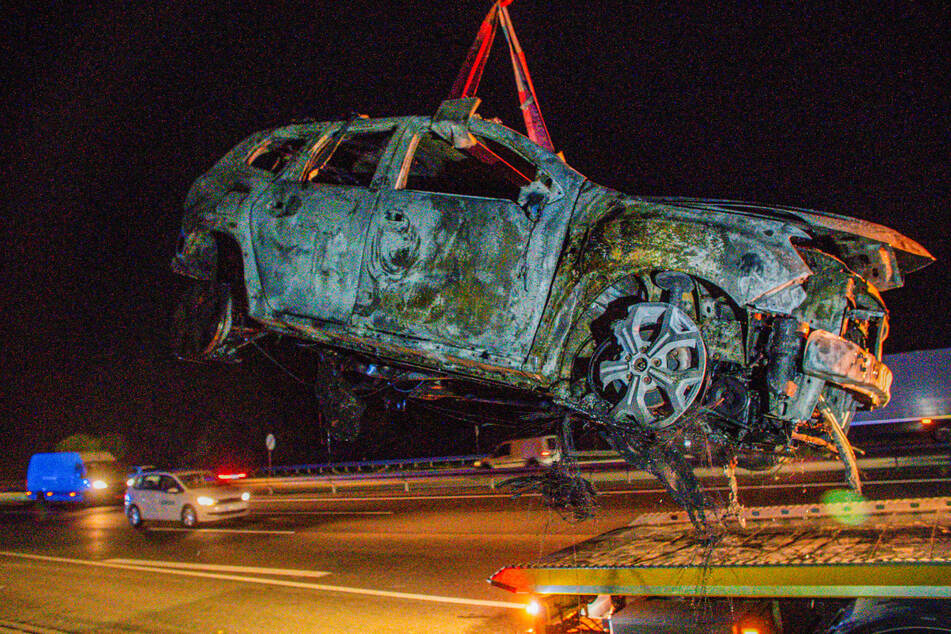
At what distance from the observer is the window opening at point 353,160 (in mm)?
4473

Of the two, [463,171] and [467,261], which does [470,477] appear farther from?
[467,261]

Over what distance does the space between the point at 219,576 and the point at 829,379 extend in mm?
8092

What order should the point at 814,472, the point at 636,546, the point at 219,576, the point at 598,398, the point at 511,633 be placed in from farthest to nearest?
the point at 814,472 < the point at 219,576 < the point at 511,633 < the point at 636,546 < the point at 598,398

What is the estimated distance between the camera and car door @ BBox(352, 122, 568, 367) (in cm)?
365

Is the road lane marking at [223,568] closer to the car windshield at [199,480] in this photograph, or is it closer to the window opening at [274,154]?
the car windshield at [199,480]

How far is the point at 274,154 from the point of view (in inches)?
199

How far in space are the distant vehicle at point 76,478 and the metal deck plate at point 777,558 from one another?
22581 millimetres

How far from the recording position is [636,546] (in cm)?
421

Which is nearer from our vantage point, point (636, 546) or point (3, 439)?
point (636, 546)

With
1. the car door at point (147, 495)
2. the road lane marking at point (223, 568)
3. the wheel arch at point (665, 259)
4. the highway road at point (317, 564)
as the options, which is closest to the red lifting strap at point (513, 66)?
the wheel arch at point (665, 259)

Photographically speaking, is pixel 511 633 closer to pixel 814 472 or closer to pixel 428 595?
pixel 428 595

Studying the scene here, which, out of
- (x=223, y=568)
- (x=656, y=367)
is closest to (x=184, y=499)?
(x=223, y=568)

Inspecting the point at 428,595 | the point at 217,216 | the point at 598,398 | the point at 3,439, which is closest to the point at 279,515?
the point at 428,595

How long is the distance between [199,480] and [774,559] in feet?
47.6
